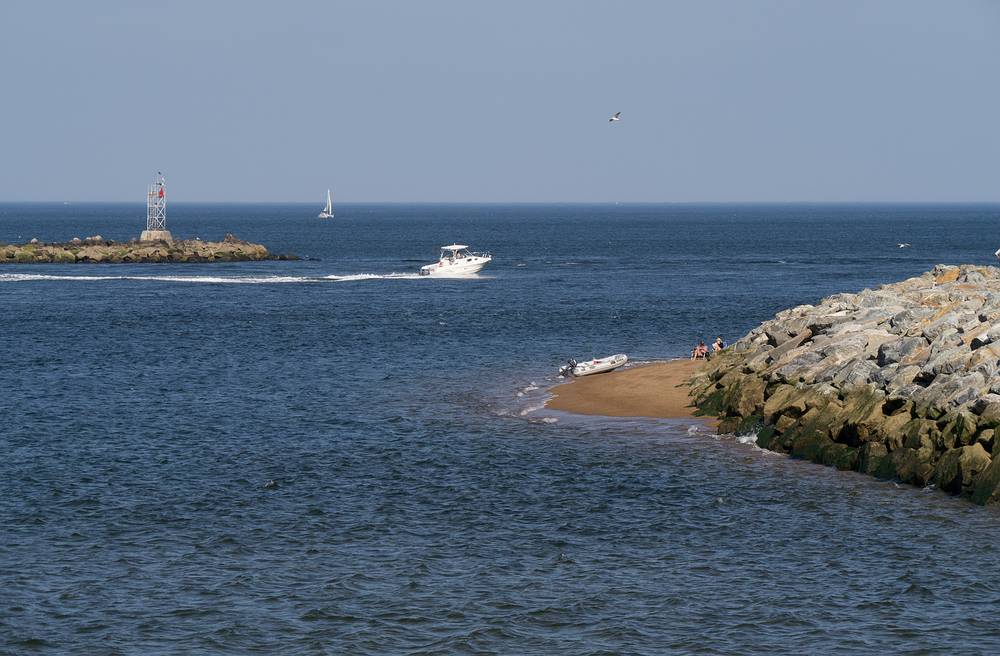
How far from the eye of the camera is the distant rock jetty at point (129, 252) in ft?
456

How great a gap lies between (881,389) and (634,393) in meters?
12.8

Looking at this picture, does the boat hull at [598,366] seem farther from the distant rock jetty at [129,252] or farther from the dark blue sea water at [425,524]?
the distant rock jetty at [129,252]

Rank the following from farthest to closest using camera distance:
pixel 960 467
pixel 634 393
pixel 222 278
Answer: pixel 222 278, pixel 634 393, pixel 960 467

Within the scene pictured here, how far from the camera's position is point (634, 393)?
49219 mm

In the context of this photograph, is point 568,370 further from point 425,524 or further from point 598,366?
point 425,524

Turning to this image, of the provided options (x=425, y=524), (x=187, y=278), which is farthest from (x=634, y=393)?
(x=187, y=278)

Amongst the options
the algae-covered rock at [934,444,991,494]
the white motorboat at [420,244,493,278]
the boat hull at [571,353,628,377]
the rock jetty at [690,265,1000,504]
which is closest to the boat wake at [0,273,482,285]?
the white motorboat at [420,244,493,278]

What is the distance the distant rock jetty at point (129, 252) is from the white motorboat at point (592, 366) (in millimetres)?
93894

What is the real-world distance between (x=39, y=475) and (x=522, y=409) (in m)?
17.6

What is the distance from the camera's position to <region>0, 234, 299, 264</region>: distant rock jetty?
456 feet

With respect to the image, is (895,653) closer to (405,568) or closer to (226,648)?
(405,568)

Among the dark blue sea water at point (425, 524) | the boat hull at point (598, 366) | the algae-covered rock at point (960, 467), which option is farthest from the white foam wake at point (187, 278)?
the algae-covered rock at point (960, 467)

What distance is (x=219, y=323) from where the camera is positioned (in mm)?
79250

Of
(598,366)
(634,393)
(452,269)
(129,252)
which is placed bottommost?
(634,393)
